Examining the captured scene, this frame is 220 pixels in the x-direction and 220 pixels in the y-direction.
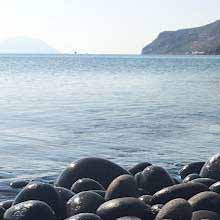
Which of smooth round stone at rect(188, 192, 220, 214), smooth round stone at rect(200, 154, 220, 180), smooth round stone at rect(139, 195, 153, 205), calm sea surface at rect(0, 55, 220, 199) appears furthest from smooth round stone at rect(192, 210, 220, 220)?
calm sea surface at rect(0, 55, 220, 199)

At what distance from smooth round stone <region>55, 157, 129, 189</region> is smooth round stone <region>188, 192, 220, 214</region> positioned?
2799 millimetres

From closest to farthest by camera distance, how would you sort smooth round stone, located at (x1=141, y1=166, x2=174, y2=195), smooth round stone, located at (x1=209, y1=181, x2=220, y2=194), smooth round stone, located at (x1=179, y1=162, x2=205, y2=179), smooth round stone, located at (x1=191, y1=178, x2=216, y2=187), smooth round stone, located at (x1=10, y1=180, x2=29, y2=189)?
smooth round stone, located at (x1=209, y1=181, x2=220, y2=194) → smooth round stone, located at (x1=191, y1=178, x2=216, y2=187) → smooth round stone, located at (x1=141, y1=166, x2=174, y2=195) → smooth round stone, located at (x1=10, y1=180, x2=29, y2=189) → smooth round stone, located at (x1=179, y1=162, x2=205, y2=179)

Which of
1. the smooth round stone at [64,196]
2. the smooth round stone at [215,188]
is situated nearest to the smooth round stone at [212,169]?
the smooth round stone at [215,188]

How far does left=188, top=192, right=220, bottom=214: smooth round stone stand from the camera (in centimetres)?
1117

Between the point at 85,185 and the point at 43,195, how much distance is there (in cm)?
131

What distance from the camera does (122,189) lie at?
12.0 meters

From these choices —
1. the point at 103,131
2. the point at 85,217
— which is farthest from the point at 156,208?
the point at 103,131

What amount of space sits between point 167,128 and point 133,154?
6724mm

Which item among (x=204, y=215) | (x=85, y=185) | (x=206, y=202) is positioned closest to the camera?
(x=204, y=215)

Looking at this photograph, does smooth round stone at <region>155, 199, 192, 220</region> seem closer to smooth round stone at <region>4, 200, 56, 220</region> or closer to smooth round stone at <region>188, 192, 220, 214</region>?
smooth round stone at <region>188, 192, 220, 214</region>

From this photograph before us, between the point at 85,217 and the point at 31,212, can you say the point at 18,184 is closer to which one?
the point at 31,212

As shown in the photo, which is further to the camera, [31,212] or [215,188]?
[215,188]

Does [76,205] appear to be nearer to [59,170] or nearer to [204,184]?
[204,184]

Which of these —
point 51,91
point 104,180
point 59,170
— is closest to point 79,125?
point 59,170
